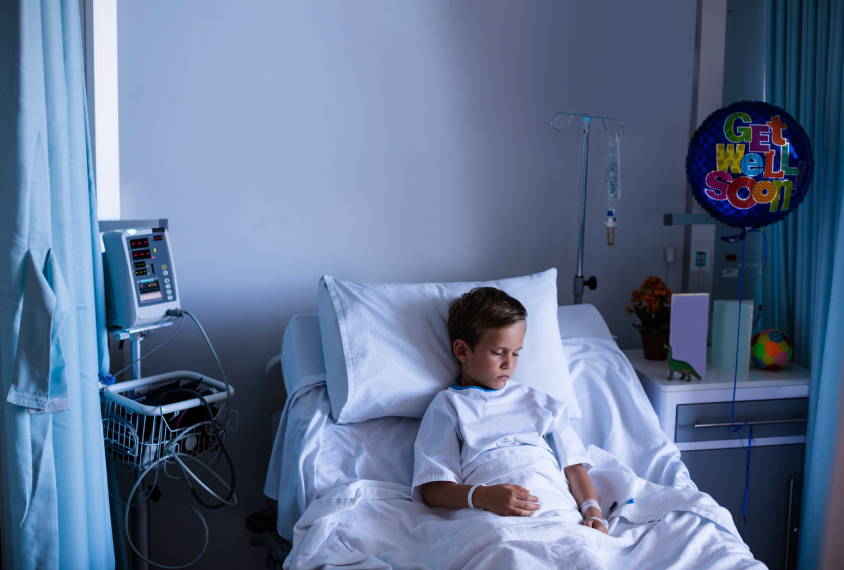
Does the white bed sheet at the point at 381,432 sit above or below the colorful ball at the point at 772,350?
below

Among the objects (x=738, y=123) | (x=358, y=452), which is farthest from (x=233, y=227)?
(x=738, y=123)

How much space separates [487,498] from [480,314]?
1.45ft

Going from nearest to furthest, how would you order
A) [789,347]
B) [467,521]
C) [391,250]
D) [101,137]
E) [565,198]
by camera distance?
[467,521], [101,137], [789,347], [391,250], [565,198]

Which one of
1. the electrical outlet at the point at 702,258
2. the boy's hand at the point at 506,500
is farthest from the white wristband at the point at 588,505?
the electrical outlet at the point at 702,258

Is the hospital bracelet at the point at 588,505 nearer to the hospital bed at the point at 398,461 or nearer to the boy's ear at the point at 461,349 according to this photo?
the hospital bed at the point at 398,461

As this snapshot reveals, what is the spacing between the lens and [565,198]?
2.20 metres

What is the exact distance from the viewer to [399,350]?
1558 millimetres

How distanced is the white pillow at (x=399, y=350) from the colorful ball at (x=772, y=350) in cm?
71

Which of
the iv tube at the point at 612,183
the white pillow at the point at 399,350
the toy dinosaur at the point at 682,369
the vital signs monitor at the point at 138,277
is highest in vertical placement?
the iv tube at the point at 612,183

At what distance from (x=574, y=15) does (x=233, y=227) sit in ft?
4.50

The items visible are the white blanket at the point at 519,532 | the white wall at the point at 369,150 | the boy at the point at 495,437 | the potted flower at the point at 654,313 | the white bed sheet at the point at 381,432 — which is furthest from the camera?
the potted flower at the point at 654,313

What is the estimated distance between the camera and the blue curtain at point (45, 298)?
3.62ft

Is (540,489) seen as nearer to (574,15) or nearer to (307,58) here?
(307,58)

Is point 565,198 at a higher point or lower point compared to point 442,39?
lower
